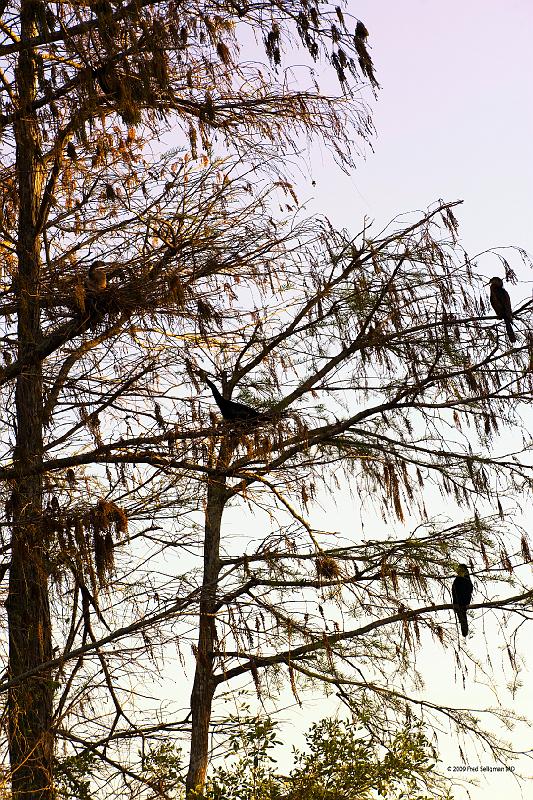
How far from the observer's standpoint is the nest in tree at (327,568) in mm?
6570

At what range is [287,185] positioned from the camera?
262 inches

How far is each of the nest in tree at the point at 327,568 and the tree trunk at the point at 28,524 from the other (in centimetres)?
173

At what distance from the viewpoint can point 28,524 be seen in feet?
17.5

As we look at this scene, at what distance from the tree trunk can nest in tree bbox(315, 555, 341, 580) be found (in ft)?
5.67

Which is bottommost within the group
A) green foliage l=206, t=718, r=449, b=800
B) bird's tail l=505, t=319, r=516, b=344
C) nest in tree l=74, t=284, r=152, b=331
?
green foliage l=206, t=718, r=449, b=800

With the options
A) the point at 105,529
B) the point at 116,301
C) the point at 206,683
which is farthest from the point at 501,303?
the point at 206,683

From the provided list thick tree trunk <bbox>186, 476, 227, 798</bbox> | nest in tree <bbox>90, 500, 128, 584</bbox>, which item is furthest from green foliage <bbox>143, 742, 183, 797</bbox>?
nest in tree <bbox>90, 500, 128, 584</bbox>

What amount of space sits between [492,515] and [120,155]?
11.5 ft

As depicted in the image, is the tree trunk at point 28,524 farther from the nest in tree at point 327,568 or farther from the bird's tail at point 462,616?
the bird's tail at point 462,616

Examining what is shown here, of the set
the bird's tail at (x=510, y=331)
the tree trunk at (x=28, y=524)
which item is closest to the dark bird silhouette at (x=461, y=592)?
A: the bird's tail at (x=510, y=331)

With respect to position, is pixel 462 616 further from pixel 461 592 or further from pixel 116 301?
pixel 116 301

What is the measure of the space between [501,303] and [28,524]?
3.17m

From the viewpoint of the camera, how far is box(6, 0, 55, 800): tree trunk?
5387mm

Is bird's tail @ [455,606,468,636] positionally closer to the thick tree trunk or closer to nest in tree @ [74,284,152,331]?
the thick tree trunk
